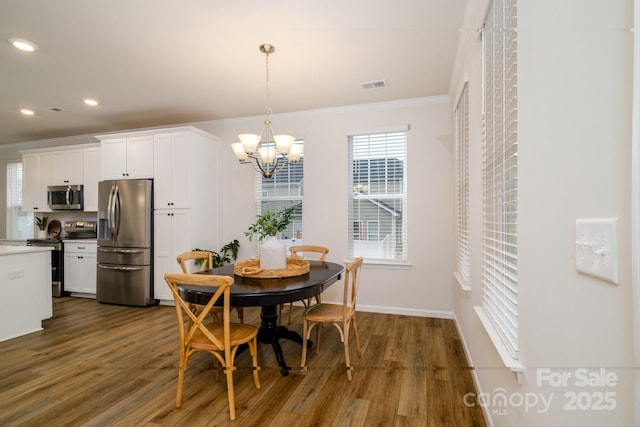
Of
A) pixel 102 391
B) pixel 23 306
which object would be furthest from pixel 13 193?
pixel 102 391

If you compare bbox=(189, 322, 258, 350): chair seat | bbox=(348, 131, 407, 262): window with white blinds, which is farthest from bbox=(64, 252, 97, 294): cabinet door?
bbox=(348, 131, 407, 262): window with white blinds

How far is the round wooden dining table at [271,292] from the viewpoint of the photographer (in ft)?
6.79

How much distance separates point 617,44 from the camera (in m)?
0.57

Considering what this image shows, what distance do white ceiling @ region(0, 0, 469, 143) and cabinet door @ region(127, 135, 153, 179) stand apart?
42 centimetres

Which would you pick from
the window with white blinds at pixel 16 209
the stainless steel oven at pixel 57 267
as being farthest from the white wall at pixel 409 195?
the window with white blinds at pixel 16 209

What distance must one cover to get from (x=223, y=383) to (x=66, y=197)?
4.69 m

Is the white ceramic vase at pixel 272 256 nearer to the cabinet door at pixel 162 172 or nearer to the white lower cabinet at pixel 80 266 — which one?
the cabinet door at pixel 162 172

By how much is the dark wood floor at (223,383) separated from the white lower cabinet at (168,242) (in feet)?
3.19

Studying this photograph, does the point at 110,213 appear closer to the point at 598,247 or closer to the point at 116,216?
the point at 116,216

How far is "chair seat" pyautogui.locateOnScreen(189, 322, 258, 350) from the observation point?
2.06 m

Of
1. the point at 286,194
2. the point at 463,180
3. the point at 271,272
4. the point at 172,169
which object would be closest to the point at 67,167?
the point at 172,169

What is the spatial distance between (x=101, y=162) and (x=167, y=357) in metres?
3.43

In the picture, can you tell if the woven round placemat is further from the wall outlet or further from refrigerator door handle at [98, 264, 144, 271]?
the wall outlet

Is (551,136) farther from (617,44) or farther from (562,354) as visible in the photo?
(562,354)
